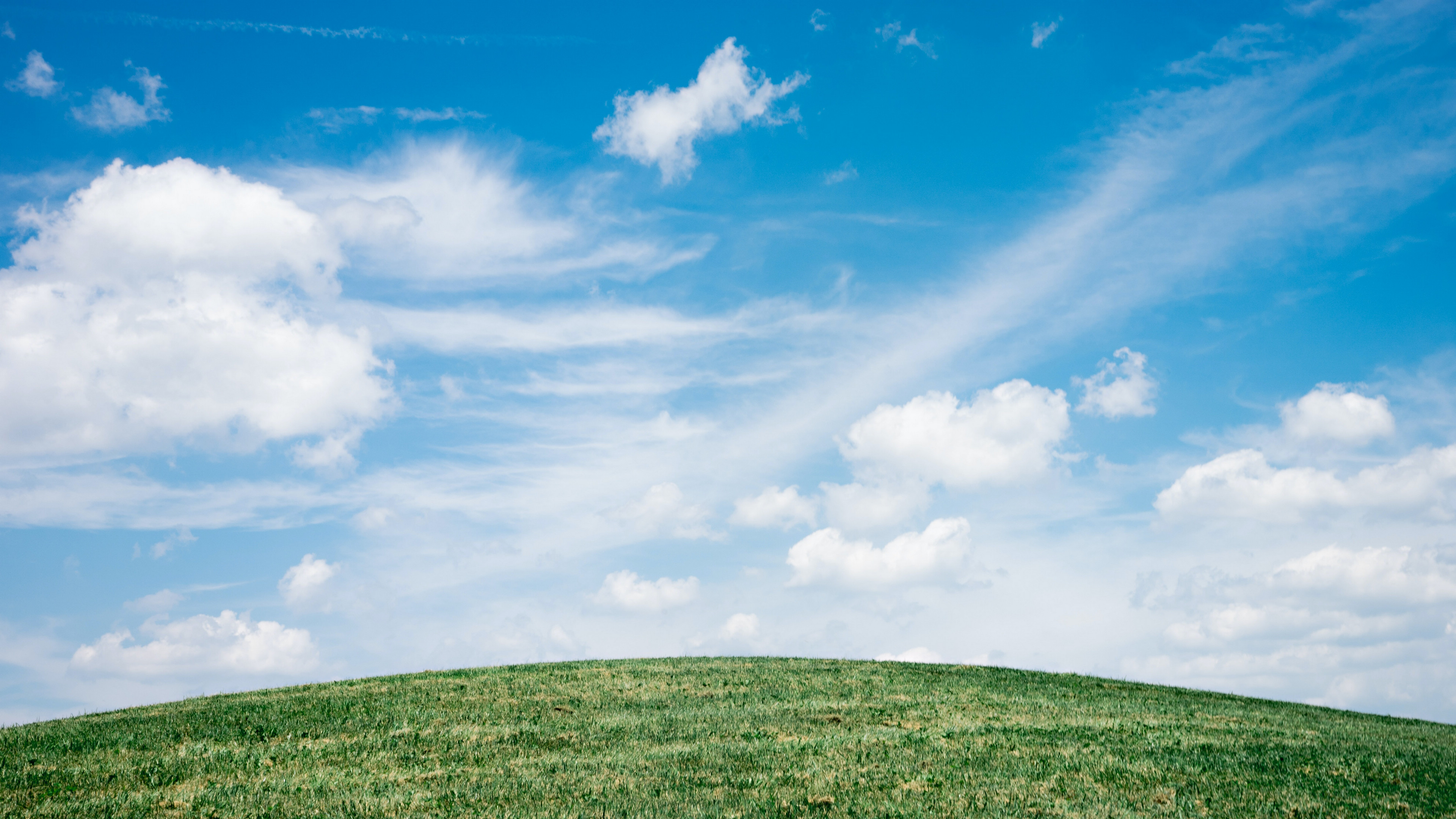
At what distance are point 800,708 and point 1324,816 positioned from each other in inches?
480

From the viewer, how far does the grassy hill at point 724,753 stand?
49.9ft

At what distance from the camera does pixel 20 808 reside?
51.5ft

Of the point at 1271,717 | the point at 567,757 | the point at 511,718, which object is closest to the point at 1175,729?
the point at 1271,717

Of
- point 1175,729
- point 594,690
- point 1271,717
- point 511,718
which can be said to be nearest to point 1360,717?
point 1271,717

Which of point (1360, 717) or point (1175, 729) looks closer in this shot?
point (1175, 729)

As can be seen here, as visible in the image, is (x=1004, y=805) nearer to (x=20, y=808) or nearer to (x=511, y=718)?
(x=511, y=718)

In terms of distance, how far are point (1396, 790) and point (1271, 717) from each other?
10.3 meters

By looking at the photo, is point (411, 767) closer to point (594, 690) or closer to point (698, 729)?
point (698, 729)

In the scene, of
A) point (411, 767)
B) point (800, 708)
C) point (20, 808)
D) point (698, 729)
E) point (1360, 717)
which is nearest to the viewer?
point (20, 808)

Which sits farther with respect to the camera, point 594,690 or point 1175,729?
point 594,690

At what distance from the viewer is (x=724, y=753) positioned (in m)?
18.3

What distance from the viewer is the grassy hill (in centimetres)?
1520

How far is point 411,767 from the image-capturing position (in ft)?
59.7

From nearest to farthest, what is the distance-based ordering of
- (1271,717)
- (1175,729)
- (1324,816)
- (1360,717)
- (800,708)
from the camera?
(1324,816) → (1175,729) → (800,708) → (1271,717) → (1360,717)
